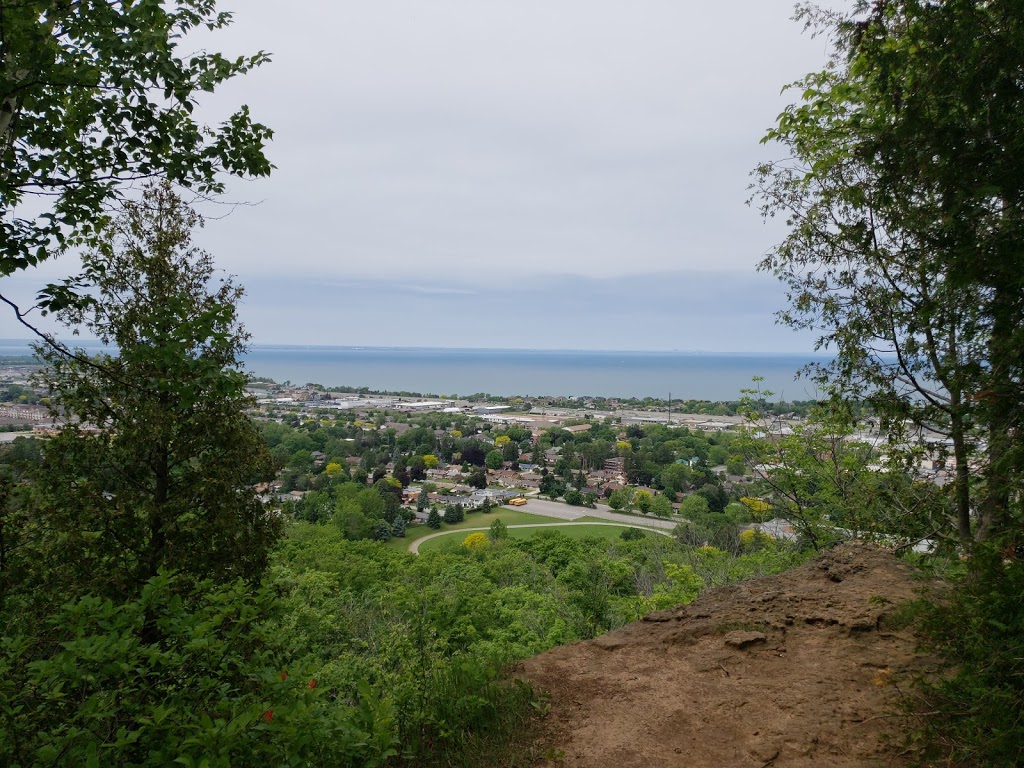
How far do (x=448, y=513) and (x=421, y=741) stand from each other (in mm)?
30405

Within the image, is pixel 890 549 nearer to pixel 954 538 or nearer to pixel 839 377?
pixel 954 538

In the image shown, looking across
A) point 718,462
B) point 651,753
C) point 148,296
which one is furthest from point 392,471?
point 651,753

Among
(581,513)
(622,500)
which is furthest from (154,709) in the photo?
(622,500)

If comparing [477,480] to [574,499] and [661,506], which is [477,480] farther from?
[661,506]

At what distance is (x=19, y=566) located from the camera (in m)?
4.14

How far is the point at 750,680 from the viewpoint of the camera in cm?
427

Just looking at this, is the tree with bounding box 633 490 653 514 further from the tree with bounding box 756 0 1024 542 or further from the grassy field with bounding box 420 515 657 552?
the tree with bounding box 756 0 1024 542

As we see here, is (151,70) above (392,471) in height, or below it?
above

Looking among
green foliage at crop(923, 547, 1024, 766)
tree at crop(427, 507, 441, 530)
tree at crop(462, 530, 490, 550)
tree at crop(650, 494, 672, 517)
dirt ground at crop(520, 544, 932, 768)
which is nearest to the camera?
green foliage at crop(923, 547, 1024, 766)

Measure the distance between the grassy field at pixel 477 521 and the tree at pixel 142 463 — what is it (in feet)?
78.5

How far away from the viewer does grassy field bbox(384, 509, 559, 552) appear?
3025cm

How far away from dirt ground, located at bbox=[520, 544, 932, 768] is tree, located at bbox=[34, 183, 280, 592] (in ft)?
11.5

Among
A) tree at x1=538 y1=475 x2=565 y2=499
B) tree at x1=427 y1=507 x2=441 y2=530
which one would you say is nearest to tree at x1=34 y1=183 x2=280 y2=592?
tree at x1=427 y1=507 x2=441 y2=530

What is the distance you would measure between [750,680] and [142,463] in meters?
6.25
